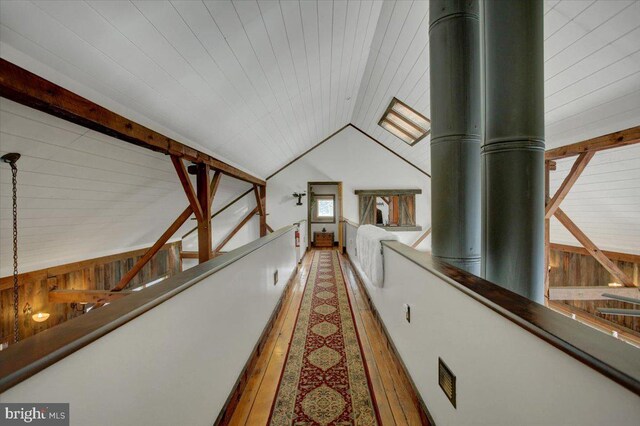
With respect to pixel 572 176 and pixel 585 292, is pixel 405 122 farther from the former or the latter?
pixel 585 292

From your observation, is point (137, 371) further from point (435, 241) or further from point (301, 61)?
point (301, 61)

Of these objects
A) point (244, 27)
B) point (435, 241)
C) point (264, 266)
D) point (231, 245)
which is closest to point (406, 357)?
point (435, 241)

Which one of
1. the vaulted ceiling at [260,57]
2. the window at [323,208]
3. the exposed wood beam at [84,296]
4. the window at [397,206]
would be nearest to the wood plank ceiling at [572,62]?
the vaulted ceiling at [260,57]

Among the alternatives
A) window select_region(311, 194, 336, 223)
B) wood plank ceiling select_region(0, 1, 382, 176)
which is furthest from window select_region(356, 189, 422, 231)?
wood plank ceiling select_region(0, 1, 382, 176)

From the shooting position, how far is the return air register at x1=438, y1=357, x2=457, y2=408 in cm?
106

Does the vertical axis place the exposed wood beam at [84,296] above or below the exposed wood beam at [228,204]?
below

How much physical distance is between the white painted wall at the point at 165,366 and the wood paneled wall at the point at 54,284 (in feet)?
11.2

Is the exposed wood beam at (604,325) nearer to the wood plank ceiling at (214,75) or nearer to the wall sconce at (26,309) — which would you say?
the wood plank ceiling at (214,75)

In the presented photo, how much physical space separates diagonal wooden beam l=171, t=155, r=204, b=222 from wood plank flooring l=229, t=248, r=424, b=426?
145cm

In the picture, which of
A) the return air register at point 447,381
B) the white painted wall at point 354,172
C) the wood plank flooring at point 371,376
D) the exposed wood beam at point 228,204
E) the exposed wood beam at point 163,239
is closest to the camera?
the return air register at point 447,381

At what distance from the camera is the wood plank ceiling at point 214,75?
4.74 feet

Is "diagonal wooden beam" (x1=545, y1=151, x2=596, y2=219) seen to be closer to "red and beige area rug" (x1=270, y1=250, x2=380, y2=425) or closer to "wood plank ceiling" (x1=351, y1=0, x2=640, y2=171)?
"wood plank ceiling" (x1=351, y1=0, x2=640, y2=171)

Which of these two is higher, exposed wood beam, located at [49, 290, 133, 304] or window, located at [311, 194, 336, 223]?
window, located at [311, 194, 336, 223]

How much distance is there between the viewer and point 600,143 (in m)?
2.84
